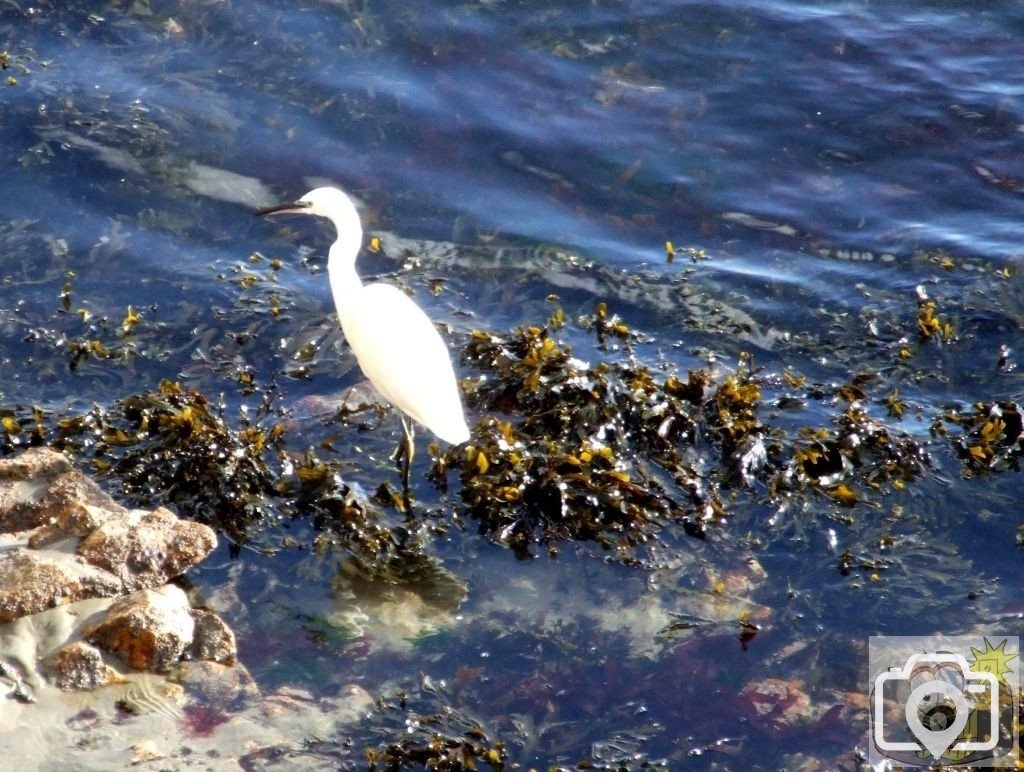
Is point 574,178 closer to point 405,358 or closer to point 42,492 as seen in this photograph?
point 405,358

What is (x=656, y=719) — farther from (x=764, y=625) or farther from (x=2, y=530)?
(x=2, y=530)

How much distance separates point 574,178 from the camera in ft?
25.7

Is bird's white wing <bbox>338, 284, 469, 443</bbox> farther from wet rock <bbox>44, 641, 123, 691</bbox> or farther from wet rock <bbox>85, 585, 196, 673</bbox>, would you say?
wet rock <bbox>44, 641, 123, 691</bbox>

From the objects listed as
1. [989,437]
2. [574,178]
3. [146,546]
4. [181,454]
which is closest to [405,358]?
[181,454]

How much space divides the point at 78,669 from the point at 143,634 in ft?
0.74

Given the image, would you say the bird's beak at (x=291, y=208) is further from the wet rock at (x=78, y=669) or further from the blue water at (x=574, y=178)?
the wet rock at (x=78, y=669)

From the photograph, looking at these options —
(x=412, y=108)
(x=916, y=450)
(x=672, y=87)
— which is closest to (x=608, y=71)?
(x=672, y=87)

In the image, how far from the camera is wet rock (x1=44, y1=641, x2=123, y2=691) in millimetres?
3803

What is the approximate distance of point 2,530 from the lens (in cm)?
435

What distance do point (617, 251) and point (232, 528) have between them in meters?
3.27

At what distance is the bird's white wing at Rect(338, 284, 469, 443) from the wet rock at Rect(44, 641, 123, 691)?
1677 mm

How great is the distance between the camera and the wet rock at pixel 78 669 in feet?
12.5

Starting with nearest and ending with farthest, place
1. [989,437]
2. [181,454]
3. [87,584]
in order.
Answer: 1. [87,584]
2. [181,454]
3. [989,437]

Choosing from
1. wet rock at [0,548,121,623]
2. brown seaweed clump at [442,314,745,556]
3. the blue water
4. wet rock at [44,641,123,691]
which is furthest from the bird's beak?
wet rock at [44,641,123,691]
